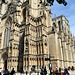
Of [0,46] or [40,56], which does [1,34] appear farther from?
[40,56]

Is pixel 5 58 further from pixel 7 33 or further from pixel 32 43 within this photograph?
pixel 32 43

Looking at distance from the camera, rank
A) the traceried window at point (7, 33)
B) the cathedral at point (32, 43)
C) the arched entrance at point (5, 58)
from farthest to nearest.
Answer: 1. the traceried window at point (7, 33)
2. the arched entrance at point (5, 58)
3. the cathedral at point (32, 43)

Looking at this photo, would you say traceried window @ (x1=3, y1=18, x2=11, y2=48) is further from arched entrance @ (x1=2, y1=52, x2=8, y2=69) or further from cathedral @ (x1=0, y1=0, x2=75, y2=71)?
arched entrance @ (x1=2, y1=52, x2=8, y2=69)

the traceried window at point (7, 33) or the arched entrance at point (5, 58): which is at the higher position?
the traceried window at point (7, 33)

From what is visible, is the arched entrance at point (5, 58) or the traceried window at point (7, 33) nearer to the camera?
the arched entrance at point (5, 58)

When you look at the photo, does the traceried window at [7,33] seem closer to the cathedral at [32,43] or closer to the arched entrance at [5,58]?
the cathedral at [32,43]

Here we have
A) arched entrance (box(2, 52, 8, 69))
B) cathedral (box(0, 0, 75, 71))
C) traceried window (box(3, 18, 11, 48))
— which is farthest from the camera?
traceried window (box(3, 18, 11, 48))

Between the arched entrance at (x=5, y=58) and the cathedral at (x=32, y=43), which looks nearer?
the cathedral at (x=32, y=43)

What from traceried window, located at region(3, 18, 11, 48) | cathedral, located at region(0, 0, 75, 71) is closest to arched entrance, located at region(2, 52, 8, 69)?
cathedral, located at region(0, 0, 75, 71)

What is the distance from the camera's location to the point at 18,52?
1917 cm

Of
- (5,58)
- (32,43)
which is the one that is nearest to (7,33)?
(5,58)

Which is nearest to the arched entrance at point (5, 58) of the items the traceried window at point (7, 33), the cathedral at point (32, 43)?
the cathedral at point (32, 43)

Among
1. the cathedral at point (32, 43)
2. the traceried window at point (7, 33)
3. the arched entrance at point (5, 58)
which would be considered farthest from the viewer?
the traceried window at point (7, 33)

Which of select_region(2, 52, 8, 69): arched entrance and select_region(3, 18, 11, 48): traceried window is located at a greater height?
select_region(3, 18, 11, 48): traceried window
